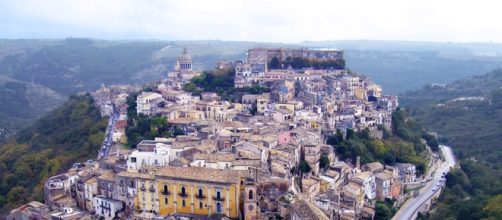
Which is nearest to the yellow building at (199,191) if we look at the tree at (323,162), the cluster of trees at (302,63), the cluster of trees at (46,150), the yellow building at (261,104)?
the tree at (323,162)

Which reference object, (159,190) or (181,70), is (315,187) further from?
(181,70)

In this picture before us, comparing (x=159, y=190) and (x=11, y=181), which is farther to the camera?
(x=11, y=181)

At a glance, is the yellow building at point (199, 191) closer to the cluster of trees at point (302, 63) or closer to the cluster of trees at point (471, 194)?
the cluster of trees at point (471, 194)

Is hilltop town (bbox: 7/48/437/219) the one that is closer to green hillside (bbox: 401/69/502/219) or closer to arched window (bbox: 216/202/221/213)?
arched window (bbox: 216/202/221/213)

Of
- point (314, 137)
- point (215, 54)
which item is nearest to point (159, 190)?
point (314, 137)

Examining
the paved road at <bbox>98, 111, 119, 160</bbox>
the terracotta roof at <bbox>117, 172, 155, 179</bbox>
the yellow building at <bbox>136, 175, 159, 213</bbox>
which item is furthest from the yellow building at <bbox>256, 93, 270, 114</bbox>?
the yellow building at <bbox>136, 175, 159, 213</bbox>
